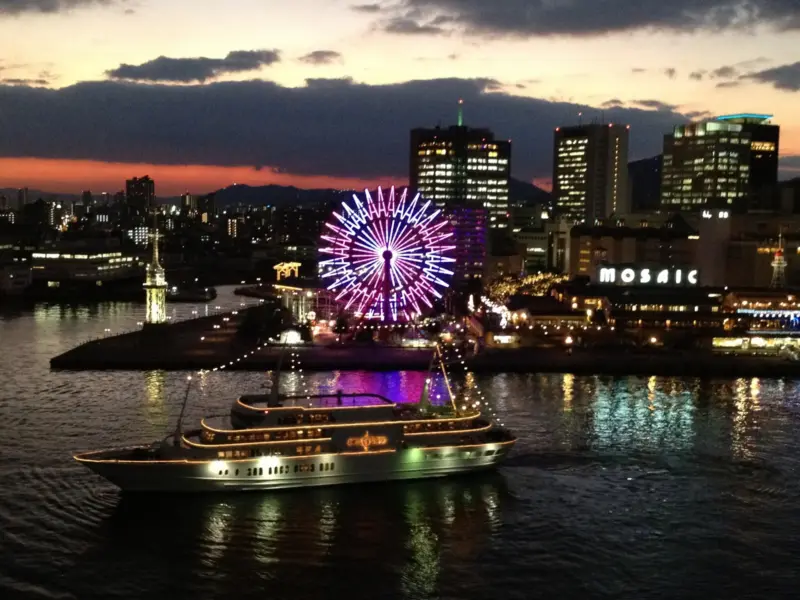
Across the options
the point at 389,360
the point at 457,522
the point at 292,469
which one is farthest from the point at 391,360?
the point at 457,522

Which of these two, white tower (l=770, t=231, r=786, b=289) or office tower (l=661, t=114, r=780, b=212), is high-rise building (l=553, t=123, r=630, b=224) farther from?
white tower (l=770, t=231, r=786, b=289)

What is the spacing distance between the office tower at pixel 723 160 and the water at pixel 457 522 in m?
53.5

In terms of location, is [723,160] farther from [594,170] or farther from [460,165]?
[460,165]

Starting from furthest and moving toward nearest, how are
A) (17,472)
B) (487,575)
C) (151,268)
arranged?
(151,268)
(17,472)
(487,575)

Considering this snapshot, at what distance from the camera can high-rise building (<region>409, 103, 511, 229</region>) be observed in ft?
266

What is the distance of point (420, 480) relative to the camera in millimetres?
14484

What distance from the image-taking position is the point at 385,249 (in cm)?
2966

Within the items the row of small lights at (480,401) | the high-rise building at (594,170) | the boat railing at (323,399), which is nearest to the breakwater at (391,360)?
the row of small lights at (480,401)

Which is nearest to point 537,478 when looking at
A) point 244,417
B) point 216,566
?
point 244,417

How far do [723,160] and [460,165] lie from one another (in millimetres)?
22473

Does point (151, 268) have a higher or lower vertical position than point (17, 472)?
higher

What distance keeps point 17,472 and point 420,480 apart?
19.9 ft

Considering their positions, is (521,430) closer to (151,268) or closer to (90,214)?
(151,268)

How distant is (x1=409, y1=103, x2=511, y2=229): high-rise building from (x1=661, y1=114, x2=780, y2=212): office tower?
15.6 meters
